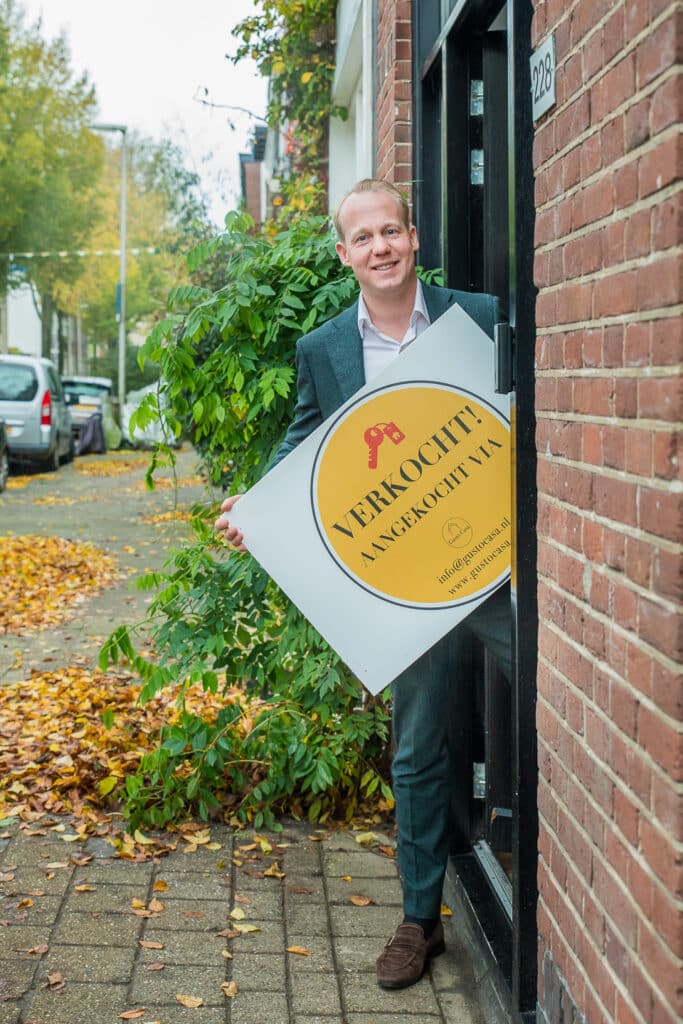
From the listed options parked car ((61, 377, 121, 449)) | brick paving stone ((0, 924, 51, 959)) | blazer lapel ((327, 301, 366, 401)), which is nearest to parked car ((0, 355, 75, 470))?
parked car ((61, 377, 121, 449))

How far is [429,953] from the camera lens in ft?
11.3

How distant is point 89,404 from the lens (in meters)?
27.3

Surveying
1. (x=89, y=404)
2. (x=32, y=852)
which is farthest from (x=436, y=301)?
(x=89, y=404)

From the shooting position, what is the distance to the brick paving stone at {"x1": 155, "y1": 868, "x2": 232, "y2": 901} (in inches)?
153

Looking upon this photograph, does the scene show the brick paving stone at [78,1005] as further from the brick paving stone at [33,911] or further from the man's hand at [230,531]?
the man's hand at [230,531]

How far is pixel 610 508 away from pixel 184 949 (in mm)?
2099

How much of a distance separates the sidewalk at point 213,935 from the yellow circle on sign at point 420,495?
1091mm

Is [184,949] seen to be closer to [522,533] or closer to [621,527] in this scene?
[522,533]

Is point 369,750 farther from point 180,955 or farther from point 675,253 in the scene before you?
point 675,253

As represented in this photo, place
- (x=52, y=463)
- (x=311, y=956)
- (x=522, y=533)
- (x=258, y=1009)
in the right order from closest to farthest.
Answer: (x=522, y=533) → (x=258, y=1009) → (x=311, y=956) → (x=52, y=463)

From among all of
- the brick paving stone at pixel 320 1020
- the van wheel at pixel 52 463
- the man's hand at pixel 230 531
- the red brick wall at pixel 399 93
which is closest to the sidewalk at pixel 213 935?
the brick paving stone at pixel 320 1020

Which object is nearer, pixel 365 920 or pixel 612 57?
pixel 612 57

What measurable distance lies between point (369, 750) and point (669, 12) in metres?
3.22

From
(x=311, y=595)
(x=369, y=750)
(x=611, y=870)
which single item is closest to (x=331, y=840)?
(x=369, y=750)
